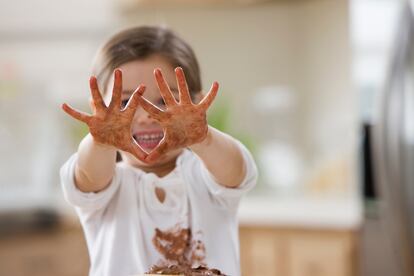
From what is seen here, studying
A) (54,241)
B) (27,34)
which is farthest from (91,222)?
(27,34)

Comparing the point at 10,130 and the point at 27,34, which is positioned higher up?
the point at 27,34

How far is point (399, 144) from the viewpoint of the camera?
1.17 metres

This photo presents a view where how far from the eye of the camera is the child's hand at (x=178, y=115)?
1.23ft

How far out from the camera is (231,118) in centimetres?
229

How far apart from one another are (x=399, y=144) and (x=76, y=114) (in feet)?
2.97

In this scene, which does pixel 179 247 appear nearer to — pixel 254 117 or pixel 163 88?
pixel 163 88

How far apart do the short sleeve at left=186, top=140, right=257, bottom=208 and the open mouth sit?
0.06 metres

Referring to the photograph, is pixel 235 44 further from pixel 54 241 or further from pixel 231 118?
pixel 54 241

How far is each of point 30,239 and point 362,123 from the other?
1320 mm

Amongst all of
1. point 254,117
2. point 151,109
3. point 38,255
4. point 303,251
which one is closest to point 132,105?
point 151,109

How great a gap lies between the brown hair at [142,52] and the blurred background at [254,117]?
1300 mm

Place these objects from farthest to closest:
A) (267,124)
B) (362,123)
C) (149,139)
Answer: (267,124)
(362,123)
(149,139)

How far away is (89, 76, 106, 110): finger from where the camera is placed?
0.37m

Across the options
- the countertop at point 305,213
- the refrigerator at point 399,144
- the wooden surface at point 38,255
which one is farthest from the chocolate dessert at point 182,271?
the wooden surface at point 38,255
